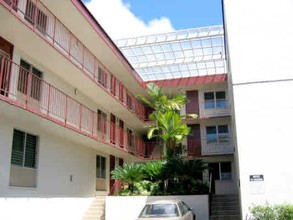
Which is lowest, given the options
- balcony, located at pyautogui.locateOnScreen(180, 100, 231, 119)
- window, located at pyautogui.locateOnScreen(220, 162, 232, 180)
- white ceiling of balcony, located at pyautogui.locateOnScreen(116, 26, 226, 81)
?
window, located at pyautogui.locateOnScreen(220, 162, 232, 180)

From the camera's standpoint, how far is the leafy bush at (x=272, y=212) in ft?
33.8

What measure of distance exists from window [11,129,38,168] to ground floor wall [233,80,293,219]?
8.21 meters

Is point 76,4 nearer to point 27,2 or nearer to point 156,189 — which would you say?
point 27,2

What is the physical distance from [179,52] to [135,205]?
12099 mm

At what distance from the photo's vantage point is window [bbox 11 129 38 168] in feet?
44.2

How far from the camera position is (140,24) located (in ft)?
82.8

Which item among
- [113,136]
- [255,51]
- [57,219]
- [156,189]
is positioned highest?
[255,51]

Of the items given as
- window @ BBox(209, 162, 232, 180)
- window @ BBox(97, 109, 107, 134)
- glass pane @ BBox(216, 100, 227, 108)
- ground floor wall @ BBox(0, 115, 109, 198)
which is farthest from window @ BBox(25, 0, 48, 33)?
window @ BBox(209, 162, 232, 180)

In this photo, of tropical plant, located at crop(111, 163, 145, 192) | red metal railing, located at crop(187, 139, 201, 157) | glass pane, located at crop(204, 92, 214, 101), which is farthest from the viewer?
glass pane, located at crop(204, 92, 214, 101)

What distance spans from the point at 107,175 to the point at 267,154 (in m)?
12.8

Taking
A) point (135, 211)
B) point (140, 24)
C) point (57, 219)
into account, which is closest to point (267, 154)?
point (135, 211)

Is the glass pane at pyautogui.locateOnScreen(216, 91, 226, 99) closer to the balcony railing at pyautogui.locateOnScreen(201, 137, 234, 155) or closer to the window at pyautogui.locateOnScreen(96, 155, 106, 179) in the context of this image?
the balcony railing at pyautogui.locateOnScreen(201, 137, 234, 155)

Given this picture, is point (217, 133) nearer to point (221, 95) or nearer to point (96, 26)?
point (221, 95)

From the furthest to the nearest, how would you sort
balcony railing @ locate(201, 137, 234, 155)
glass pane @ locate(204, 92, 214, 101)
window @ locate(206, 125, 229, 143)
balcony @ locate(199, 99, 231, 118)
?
glass pane @ locate(204, 92, 214, 101)
balcony @ locate(199, 99, 231, 118)
window @ locate(206, 125, 229, 143)
balcony railing @ locate(201, 137, 234, 155)
